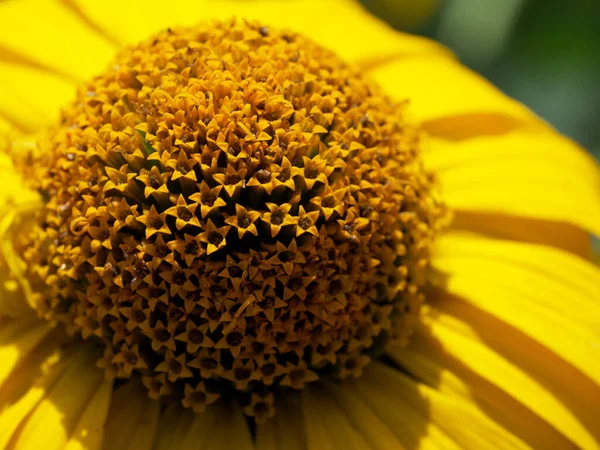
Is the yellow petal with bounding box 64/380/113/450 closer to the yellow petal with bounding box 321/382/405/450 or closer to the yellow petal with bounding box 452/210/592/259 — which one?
the yellow petal with bounding box 321/382/405/450

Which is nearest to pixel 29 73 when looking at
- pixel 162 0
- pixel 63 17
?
pixel 63 17

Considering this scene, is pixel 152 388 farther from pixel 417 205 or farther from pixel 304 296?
pixel 417 205

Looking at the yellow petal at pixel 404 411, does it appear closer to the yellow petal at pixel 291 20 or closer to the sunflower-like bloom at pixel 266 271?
the sunflower-like bloom at pixel 266 271

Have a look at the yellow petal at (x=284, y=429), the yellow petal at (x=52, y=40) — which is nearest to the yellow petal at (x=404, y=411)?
the yellow petal at (x=284, y=429)

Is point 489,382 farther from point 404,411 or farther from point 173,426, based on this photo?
point 173,426

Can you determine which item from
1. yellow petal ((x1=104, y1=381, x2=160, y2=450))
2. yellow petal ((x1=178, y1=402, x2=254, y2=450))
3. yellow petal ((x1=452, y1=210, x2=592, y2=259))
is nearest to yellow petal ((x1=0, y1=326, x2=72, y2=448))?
yellow petal ((x1=104, y1=381, x2=160, y2=450))

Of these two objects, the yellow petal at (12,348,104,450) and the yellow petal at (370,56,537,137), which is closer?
the yellow petal at (12,348,104,450)
